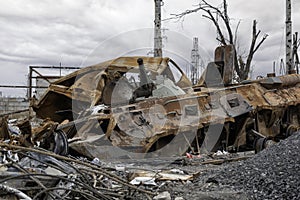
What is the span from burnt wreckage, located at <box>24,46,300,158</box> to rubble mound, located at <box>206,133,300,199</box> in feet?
6.72

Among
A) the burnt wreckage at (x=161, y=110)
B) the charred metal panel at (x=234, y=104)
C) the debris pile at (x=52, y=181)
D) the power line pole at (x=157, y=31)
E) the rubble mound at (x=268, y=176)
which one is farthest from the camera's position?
the power line pole at (x=157, y=31)

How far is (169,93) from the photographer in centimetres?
768

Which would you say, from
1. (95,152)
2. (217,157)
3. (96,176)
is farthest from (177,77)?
(96,176)

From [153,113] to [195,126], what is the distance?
836 mm

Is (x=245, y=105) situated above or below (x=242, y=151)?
above

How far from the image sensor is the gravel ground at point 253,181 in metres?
3.85

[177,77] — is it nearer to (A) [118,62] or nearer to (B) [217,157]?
(A) [118,62]

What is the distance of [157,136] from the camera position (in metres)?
6.61

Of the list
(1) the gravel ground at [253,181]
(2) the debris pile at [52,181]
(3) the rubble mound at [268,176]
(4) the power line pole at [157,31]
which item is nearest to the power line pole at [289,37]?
(4) the power line pole at [157,31]

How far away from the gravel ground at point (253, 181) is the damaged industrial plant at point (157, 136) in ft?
0.04

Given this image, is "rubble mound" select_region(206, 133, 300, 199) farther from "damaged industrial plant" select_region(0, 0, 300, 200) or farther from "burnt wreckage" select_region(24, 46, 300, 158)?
"burnt wreckage" select_region(24, 46, 300, 158)

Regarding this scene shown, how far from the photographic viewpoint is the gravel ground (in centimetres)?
385

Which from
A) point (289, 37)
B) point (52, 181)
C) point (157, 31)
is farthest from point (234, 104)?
point (289, 37)

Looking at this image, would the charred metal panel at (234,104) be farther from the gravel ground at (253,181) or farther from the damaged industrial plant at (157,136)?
the gravel ground at (253,181)
